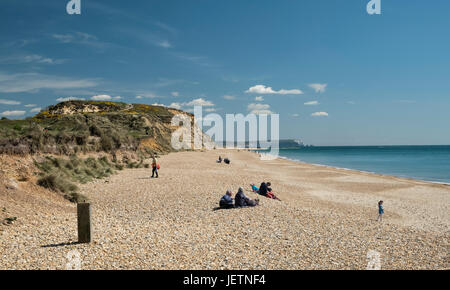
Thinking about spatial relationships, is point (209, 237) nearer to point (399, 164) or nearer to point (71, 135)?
point (71, 135)

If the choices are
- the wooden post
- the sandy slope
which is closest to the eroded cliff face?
the sandy slope

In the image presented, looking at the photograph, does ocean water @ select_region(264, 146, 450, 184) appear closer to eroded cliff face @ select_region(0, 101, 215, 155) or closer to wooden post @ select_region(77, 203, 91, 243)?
eroded cliff face @ select_region(0, 101, 215, 155)

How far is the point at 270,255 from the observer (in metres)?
7.45

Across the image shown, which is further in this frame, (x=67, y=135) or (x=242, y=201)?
(x=67, y=135)

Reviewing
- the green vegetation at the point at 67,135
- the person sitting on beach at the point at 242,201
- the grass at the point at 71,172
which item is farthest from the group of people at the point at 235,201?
the green vegetation at the point at 67,135

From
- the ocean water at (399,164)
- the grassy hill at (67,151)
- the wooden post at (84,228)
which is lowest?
the ocean water at (399,164)

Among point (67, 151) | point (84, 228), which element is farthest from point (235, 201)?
point (67, 151)

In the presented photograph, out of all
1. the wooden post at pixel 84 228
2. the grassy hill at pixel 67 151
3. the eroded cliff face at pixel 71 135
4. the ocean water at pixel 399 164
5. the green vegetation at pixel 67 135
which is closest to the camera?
the wooden post at pixel 84 228

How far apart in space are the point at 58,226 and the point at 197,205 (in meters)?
5.58

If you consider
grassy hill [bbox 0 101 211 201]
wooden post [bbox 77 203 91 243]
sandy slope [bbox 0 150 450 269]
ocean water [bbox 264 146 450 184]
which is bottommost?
ocean water [bbox 264 146 450 184]

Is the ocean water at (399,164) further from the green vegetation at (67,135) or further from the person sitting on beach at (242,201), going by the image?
the green vegetation at (67,135)

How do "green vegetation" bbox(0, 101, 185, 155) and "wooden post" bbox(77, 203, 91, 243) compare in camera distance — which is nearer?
"wooden post" bbox(77, 203, 91, 243)
